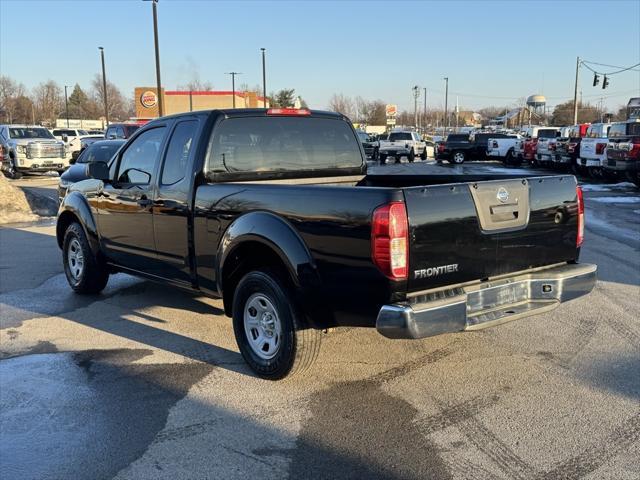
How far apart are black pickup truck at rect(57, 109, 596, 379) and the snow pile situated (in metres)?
8.54

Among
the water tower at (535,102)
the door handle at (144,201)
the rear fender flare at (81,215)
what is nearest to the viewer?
the door handle at (144,201)

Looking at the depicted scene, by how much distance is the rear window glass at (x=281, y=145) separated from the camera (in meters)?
5.02

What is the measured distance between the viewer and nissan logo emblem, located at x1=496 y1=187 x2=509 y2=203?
4008 millimetres

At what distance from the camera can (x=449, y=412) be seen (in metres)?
3.83

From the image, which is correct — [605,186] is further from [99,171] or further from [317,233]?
[317,233]

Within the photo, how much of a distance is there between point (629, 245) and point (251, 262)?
7409 millimetres

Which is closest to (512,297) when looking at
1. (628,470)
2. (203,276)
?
(628,470)

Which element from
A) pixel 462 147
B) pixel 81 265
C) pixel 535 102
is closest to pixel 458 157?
pixel 462 147

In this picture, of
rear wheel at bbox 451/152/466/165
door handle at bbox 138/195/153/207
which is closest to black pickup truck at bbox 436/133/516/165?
rear wheel at bbox 451/152/466/165

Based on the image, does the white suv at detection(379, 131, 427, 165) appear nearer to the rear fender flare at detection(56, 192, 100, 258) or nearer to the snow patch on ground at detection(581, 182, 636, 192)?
the snow patch on ground at detection(581, 182, 636, 192)

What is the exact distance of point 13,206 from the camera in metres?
13.6

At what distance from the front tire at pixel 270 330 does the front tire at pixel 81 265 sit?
2716 mm

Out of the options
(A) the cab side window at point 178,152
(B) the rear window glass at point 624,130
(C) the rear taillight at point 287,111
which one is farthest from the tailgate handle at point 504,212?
(B) the rear window glass at point 624,130

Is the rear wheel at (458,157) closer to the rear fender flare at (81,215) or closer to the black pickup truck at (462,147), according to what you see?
the black pickup truck at (462,147)
